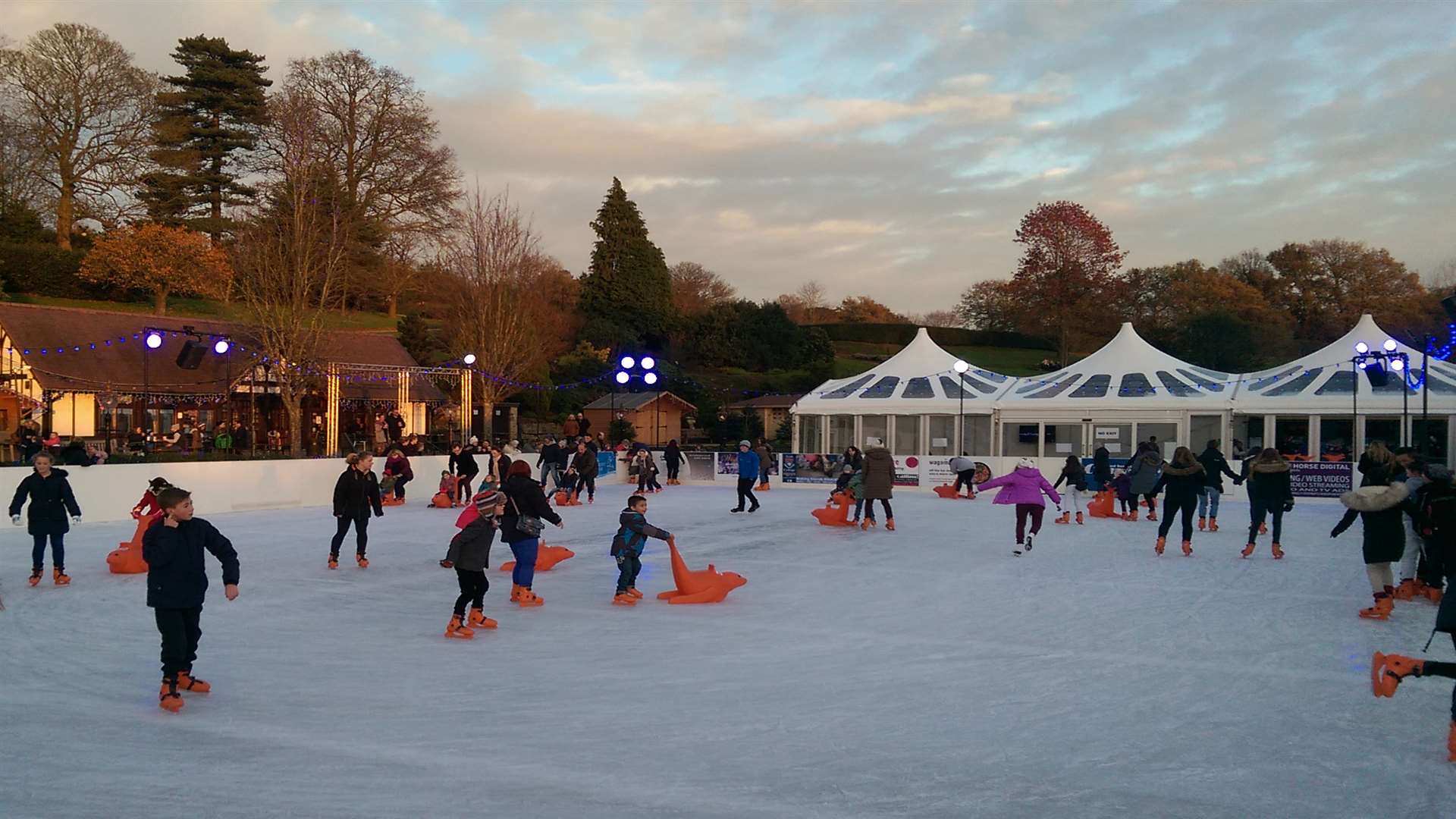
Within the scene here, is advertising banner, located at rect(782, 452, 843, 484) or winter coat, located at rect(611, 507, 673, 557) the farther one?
advertising banner, located at rect(782, 452, 843, 484)

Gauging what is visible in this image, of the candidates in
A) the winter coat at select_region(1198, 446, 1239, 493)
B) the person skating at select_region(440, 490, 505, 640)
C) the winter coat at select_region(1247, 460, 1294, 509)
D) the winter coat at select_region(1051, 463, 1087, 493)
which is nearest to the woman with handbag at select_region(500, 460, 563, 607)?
the person skating at select_region(440, 490, 505, 640)

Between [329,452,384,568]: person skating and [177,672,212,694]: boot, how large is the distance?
5309 millimetres

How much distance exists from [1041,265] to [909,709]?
46157mm

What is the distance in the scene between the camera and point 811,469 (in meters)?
28.7

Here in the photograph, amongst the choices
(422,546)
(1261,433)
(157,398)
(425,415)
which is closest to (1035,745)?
(422,546)

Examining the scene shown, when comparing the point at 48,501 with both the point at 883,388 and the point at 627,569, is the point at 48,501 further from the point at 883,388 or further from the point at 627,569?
the point at 883,388

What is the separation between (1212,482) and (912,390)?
14.5 meters

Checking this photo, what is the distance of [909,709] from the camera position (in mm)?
6074

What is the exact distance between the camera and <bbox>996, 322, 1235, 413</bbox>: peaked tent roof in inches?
1079

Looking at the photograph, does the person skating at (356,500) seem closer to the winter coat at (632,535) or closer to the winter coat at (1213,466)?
the winter coat at (632,535)

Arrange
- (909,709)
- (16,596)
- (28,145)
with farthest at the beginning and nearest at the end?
(28,145), (16,596), (909,709)

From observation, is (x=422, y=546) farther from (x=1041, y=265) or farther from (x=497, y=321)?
(x=1041, y=265)

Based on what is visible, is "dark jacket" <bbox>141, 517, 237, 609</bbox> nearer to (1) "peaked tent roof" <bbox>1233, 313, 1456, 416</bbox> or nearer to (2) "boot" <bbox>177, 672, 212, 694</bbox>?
(2) "boot" <bbox>177, 672, 212, 694</bbox>

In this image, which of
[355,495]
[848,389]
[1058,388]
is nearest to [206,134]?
[848,389]
